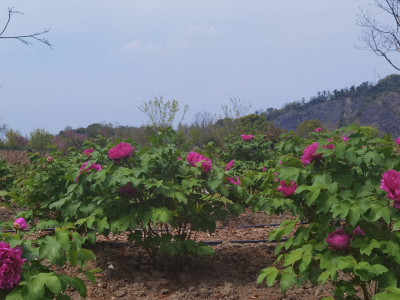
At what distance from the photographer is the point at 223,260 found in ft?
11.3

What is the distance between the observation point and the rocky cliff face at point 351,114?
34281 mm

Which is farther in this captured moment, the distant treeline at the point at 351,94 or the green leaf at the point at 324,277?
the distant treeline at the point at 351,94

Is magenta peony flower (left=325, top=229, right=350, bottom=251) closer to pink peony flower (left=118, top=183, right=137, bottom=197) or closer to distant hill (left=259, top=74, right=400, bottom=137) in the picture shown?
pink peony flower (left=118, top=183, right=137, bottom=197)

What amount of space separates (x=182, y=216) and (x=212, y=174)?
0.49 meters

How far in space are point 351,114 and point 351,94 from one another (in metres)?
5.02

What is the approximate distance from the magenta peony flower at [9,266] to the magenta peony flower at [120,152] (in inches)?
47.3

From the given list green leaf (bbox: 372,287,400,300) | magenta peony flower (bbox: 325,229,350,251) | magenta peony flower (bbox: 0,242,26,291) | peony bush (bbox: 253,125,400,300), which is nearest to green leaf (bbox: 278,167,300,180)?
peony bush (bbox: 253,125,400,300)

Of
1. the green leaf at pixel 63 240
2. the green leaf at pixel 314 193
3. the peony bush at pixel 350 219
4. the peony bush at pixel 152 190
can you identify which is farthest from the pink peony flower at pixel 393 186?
the green leaf at pixel 63 240

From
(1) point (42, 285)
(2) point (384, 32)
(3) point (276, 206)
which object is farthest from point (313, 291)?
(2) point (384, 32)

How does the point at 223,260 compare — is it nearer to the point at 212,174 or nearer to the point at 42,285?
the point at 212,174

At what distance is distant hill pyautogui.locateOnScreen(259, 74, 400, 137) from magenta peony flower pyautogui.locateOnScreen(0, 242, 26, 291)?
35.2 meters

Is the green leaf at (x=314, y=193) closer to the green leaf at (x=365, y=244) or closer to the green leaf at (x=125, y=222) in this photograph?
the green leaf at (x=365, y=244)

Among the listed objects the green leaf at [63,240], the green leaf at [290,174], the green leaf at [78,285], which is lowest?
the green leaf at [78,285]

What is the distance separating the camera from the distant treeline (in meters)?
38.1
